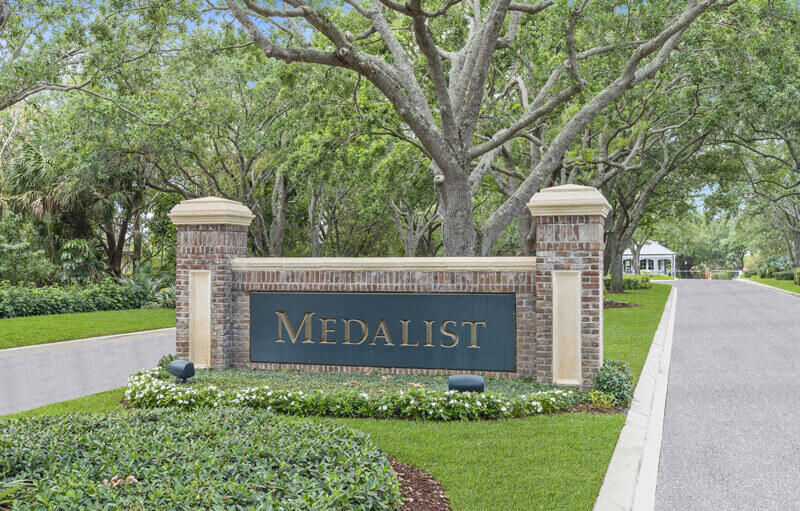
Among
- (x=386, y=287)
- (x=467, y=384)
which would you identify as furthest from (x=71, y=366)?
(x=467, y=384)

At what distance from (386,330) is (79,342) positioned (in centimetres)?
933

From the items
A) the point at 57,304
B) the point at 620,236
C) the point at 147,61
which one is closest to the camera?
the point at 147,61

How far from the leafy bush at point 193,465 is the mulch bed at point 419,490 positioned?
0.21 meters

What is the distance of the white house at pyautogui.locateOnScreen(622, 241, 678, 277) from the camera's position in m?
81.8

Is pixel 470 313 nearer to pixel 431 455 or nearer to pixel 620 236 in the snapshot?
pixel 431 455

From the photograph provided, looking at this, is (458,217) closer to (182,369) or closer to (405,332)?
(405,332)

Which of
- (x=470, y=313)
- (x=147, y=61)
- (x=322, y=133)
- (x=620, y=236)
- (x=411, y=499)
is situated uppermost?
(x=147, y=61)

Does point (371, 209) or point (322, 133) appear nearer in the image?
point (322, 133)

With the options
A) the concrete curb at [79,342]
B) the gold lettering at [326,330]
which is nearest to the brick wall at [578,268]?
the gold lettering at [326,330]

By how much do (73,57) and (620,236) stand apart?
26307 mm

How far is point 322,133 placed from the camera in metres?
17.0

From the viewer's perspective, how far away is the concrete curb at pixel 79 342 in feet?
44.0

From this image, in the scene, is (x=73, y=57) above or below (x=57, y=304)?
above

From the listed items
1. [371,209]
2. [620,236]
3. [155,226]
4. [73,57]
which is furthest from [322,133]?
[620,236]
